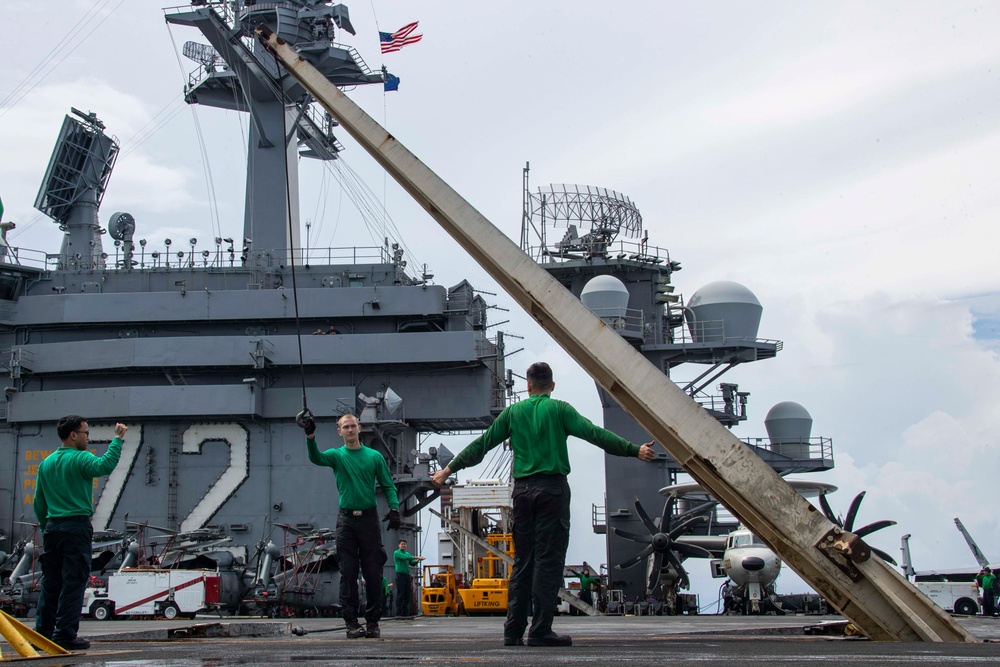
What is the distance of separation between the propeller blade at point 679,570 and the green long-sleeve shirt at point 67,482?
26103 millimetres

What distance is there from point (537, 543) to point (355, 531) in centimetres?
269

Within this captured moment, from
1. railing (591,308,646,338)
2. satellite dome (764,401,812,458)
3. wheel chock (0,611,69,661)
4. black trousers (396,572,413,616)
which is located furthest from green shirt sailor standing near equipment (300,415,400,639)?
satellite dome (764,401,812,458)

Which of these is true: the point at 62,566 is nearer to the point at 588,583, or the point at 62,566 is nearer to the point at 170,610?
the point at 170,610

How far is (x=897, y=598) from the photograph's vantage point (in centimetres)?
598

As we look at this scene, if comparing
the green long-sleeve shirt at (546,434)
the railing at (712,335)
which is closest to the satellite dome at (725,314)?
the railing at (712,335)

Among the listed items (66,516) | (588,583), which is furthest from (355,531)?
(588,583)

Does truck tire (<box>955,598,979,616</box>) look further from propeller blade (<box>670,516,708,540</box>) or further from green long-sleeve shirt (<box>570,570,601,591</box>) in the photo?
green long-sleeve shirt (<box>570,570,601,591</box>)

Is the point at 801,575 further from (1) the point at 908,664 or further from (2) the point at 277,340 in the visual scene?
(2) the point at 277,340

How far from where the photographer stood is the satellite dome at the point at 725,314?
3844cm

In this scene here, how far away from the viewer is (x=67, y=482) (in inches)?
299

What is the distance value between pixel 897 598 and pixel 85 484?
19.3 feet

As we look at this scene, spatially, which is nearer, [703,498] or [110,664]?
[110,664]

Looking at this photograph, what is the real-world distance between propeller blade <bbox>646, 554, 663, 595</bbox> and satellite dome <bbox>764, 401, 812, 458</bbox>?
10015 millimetres

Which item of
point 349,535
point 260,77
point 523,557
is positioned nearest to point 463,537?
point 260,77
